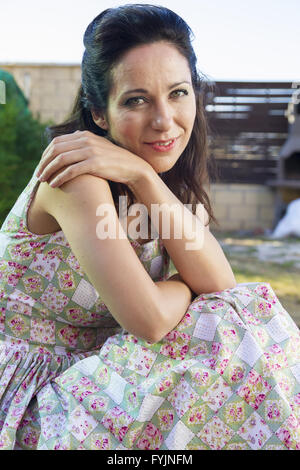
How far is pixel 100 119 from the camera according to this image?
5.89 feet

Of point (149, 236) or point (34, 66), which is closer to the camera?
point (149, 236)

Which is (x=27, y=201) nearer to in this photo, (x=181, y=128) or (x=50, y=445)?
(x=181, y=128)

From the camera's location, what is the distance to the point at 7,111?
4.11m

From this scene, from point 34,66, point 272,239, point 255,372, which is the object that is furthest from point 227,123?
point 255,372

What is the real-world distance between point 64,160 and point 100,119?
0.40 meters

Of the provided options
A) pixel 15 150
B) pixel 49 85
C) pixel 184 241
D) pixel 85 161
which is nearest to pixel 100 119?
pixel 85 161

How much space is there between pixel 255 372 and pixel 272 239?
585cm

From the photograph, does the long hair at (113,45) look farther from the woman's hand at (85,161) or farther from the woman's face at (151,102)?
the woman's hand at (85,161)

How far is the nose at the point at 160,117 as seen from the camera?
1.62 metres

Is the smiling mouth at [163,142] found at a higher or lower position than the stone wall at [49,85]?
higher

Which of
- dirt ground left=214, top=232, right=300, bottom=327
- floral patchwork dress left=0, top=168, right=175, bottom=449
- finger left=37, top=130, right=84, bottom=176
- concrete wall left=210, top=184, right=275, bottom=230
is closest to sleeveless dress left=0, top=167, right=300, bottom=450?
floral patchwork dress left=0, top=168, right=175, bottom=449

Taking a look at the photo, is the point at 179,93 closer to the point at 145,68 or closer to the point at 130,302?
the point at 145,68

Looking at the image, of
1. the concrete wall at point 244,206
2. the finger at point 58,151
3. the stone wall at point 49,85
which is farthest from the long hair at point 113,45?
the concrete wall at point 244,206

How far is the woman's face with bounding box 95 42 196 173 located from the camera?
5.22 feet
